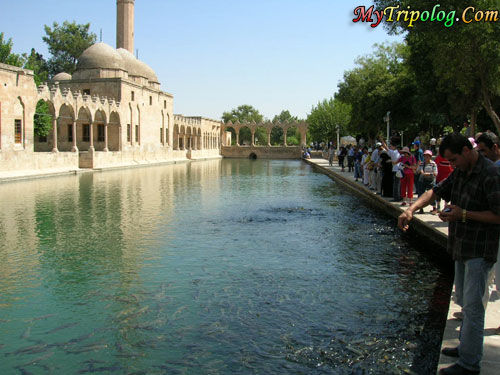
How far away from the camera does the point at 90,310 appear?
5.50 meters

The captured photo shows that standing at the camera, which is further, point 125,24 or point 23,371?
point 125,24

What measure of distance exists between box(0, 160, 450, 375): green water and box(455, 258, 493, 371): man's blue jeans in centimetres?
75

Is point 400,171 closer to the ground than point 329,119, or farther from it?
closer to the ground

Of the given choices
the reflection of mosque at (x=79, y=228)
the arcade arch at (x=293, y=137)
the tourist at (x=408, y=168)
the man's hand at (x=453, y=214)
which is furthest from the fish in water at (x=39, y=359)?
the arcade arch at (x=293, y=137)

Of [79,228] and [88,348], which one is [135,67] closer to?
[79,228]

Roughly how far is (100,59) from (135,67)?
22.8ft

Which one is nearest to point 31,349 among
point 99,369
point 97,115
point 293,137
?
point 99,369

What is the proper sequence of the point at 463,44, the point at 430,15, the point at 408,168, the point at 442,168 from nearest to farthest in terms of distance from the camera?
the point at 442,168, the point at 408,168, the point at 430,15, the point at 463,44

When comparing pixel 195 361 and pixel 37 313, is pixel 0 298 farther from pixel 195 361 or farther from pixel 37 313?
pixel 195 361

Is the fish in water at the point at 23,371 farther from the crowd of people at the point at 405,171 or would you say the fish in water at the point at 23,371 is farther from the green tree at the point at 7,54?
the green tree at the point at 7,54

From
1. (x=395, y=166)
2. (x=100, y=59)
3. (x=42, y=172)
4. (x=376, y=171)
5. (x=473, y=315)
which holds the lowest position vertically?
(x=42, y=172)

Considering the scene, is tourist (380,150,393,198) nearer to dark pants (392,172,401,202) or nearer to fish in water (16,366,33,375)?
dark pants (392,172,401,202)

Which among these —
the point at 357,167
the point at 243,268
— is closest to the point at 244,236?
the point at 243,268

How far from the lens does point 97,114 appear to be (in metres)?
42.2
